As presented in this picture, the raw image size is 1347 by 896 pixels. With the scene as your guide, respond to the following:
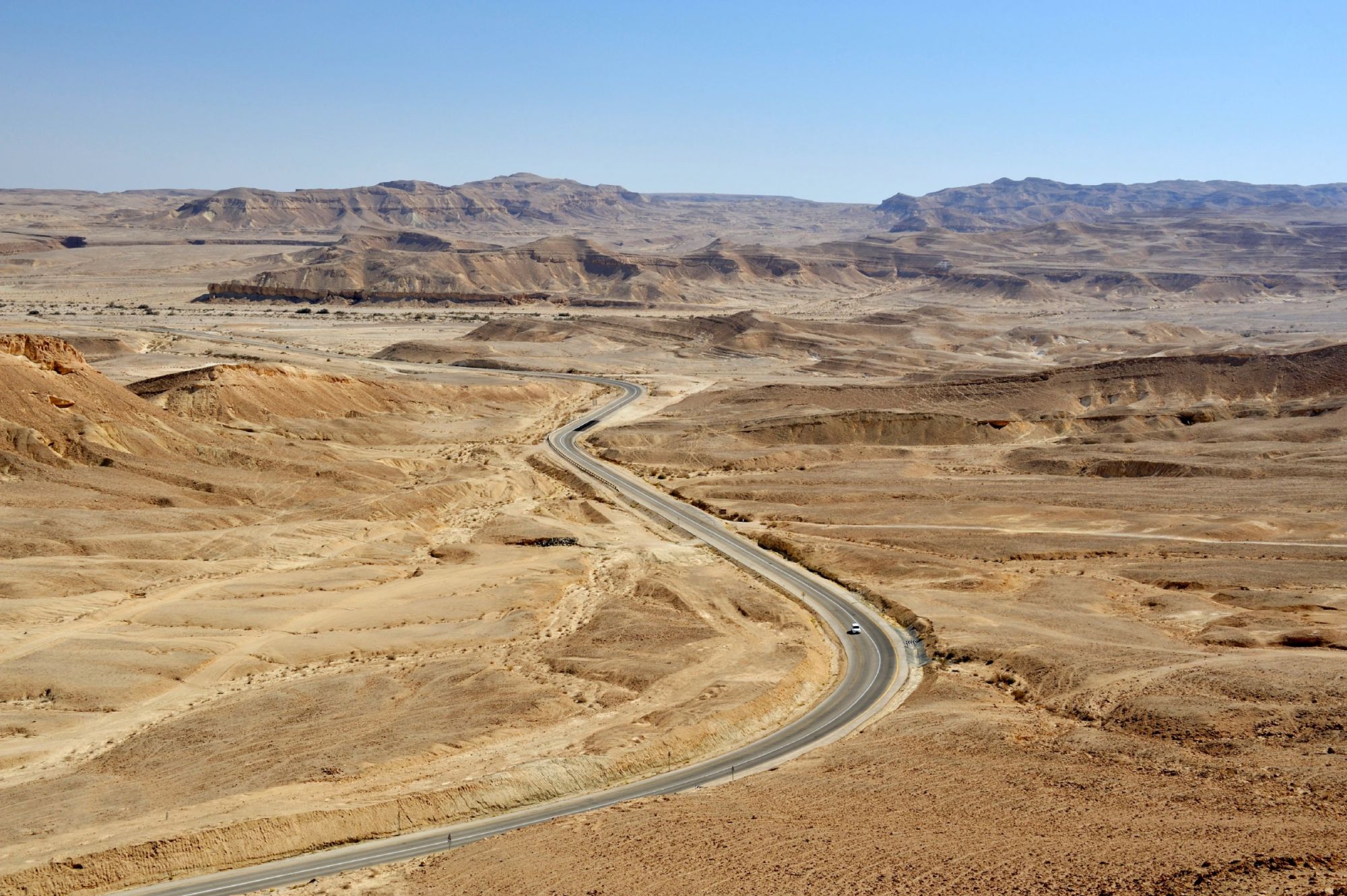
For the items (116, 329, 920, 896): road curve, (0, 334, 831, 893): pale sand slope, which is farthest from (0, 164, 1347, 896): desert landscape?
(116, 329, 920, 896): road curve

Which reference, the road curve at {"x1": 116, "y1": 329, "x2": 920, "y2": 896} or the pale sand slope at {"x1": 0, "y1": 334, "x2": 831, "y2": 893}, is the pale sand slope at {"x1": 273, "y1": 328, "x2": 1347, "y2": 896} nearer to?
the road curve at {"x1": 116, "y1": 329, "x2": 920, "y2": 896}

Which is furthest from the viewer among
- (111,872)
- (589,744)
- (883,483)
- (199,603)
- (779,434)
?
(779,434)

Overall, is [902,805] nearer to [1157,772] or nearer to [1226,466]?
[1157,772]

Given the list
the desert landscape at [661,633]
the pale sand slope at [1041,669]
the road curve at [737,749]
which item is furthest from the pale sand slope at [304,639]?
the pale sand slope at [1041,669]

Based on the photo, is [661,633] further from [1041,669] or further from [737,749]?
[1041,669]

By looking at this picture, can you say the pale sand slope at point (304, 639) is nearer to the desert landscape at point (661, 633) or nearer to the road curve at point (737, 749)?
the desert landscape at point (661, 633)

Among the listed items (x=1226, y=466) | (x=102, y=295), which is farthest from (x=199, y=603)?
(x=102, y=295)

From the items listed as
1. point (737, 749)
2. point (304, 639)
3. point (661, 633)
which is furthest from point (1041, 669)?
point (304, 639)
